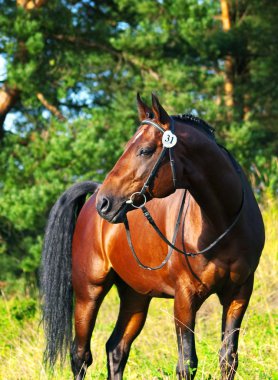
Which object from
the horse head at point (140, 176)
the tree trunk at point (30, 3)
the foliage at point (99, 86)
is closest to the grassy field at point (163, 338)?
the horse head at point (140, 176)

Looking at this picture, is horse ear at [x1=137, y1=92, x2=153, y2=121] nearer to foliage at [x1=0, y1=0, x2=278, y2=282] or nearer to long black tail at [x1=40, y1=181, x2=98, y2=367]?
long black tail at [x1=40, y1=181, x2=98, y2=367]

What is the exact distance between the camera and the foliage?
1271 cm

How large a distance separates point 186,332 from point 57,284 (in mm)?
1688

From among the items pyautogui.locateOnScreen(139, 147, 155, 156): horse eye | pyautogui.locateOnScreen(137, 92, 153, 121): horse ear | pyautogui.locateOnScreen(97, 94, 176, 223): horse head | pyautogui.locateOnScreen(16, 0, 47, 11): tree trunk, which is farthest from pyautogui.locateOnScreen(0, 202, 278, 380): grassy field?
pyautogui.locateOnScreen(16, 0, 47, 11): tree trunk

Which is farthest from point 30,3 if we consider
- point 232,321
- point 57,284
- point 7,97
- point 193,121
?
point 232,321

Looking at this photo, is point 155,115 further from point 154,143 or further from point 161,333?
point 161,333

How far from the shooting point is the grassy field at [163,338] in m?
5.14

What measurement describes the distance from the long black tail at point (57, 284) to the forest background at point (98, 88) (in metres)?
6.68

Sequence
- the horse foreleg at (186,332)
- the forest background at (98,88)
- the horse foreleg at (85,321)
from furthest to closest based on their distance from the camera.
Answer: the forest background at (98,88) → the horse foreleg at (85,321) → the horse foreleg at (186,332)

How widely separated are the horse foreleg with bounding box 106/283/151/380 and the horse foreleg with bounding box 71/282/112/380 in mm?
174

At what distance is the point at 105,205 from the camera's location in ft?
12.8

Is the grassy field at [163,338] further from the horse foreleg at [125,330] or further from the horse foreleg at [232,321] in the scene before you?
the horse foreleg at [232,321]

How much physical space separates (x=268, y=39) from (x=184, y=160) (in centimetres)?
1269

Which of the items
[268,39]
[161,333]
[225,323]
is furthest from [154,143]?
[268,39]
